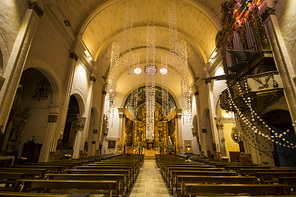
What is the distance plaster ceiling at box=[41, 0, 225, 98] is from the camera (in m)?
10.6

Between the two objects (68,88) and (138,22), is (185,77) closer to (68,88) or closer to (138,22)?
(138,22)

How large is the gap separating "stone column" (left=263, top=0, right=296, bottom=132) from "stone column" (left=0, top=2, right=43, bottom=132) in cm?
1089

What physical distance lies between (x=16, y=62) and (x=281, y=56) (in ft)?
36.2

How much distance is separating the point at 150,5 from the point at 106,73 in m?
8.37

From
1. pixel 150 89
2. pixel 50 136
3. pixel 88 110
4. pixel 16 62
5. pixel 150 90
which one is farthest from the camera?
pixel 150 89

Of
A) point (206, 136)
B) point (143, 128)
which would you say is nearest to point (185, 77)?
point (206, 136)

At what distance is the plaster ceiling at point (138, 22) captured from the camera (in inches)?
417

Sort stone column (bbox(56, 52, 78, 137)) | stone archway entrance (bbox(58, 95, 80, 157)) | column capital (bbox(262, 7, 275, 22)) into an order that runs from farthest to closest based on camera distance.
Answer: stone archway entrance (bbox(58, 95, 80, 157)) < stone column (bbox(56, 52, 78, 137)) < column capital (bbox(262, 7, 275, 22))

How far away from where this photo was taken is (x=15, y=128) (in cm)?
852

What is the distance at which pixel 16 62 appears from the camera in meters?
5.57

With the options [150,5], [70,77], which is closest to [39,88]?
[70,77]

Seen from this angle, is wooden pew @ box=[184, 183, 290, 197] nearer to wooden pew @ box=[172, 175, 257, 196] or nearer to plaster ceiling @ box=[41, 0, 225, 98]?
wooden pew @ box=[172, 175, 257, 196]

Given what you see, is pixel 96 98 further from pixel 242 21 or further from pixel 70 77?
pixel 242 21

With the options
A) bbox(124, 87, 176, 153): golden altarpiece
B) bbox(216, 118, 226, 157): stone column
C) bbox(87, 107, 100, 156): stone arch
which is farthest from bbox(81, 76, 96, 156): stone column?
bbox(216, 118, 226, 157): stone column
